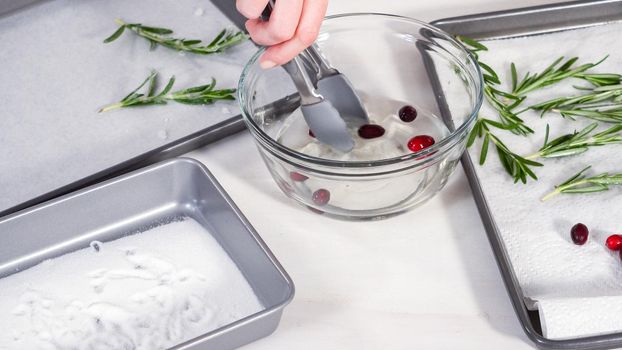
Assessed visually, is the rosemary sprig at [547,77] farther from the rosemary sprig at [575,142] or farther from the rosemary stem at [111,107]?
the rosemary stem at [111,107]

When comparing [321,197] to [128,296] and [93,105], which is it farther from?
[93,105]

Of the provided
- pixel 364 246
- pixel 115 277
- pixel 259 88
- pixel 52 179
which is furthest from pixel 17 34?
pixel 364 246

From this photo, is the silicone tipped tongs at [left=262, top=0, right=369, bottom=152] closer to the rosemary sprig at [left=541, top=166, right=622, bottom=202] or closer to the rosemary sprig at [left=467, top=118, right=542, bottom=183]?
the rosemary sprig at [left=467, top=118, right=542, bottom=183]

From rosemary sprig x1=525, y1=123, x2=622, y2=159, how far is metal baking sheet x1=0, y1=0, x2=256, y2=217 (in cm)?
45

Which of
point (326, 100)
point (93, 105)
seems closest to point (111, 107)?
point (93, 105)

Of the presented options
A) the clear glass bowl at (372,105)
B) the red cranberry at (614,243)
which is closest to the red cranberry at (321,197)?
the clear glass bowl at (372,105)

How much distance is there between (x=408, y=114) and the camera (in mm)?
1313

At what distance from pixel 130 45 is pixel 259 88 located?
366 mm

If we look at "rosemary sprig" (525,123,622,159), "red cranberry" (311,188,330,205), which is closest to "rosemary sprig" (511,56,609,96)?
"rosemary sprig" (525,123,622,159)

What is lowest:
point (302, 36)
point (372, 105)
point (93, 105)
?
point (93, 105)

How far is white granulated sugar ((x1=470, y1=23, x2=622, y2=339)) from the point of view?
1041mm

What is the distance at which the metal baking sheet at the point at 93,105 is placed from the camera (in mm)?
1308

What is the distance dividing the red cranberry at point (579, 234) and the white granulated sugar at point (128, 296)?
0.41 m

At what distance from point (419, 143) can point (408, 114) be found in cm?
8
